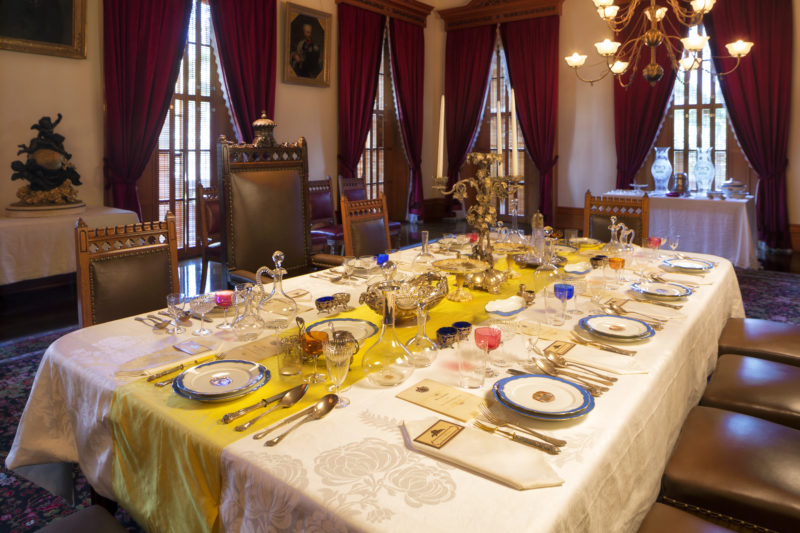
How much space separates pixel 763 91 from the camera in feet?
21.7

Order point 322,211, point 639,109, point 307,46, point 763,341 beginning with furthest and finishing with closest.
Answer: point 639,109
point 307,46
point 322,211
point 763,341

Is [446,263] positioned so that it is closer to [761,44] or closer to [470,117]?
[761,44]

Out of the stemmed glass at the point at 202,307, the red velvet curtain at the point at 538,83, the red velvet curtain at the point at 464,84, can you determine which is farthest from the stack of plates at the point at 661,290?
the red velvet curtain at the point at 464,84

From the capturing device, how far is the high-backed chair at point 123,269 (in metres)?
2.13

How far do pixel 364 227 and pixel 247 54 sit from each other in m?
3.90

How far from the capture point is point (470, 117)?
902cm

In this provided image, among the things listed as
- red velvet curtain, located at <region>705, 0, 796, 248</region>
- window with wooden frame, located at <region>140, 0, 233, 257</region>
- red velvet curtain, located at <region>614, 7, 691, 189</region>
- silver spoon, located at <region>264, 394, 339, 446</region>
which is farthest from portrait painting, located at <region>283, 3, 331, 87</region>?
silver spoon, located at <region>264, 394, 339, 446</region>

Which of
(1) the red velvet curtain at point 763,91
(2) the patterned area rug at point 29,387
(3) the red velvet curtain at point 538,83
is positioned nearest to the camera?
(2) the patterned area rug at point 29,387

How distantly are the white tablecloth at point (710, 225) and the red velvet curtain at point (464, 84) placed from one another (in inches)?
144

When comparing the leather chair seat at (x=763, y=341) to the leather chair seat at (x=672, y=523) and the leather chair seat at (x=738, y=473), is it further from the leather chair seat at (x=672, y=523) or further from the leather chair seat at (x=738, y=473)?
the leather chair seat at (x=672, y=523)

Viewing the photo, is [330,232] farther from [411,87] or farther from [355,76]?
[411,87]

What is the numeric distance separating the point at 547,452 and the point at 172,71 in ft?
18.8

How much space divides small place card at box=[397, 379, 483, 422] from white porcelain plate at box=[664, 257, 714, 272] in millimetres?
1766

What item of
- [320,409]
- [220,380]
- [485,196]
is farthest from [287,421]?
[485,196]
